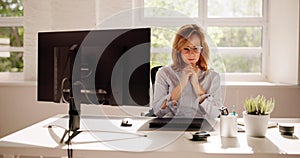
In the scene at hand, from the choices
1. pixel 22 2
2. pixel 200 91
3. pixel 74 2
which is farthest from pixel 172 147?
pixel 22 2

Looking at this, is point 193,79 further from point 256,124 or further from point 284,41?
point 284,41

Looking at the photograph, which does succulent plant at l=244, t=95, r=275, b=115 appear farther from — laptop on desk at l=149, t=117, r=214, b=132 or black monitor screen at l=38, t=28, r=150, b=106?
black monitor screen at l=38, t=28, r=150, b=106

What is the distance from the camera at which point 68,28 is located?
3139 millimetres

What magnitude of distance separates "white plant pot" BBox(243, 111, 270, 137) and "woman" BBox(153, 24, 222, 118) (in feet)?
1.75

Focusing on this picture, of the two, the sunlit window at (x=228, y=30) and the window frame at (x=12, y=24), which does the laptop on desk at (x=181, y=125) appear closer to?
the sunlit window at (x=228, y=30)

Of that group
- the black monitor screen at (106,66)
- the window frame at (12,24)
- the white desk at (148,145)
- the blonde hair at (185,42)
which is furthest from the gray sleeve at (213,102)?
the window frame at (12,24)

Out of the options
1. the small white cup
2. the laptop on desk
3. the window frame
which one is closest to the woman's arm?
the laptop on desk

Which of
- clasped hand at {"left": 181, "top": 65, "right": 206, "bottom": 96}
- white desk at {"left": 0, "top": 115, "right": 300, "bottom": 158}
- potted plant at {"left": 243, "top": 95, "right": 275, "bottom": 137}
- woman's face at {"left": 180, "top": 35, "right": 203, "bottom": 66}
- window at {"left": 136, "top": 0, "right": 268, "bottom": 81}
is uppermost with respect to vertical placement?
window at {"left": 136, "top": 0, "right": 268, "bottom": 81}

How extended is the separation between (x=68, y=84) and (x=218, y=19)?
7.32 feet

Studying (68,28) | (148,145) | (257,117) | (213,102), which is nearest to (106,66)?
(148,145)

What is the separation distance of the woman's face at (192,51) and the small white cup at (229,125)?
77cm

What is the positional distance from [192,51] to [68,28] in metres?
1.32

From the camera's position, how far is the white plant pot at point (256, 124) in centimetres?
151

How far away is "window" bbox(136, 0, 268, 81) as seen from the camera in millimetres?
3447
